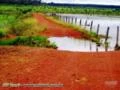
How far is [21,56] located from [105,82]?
279 inches

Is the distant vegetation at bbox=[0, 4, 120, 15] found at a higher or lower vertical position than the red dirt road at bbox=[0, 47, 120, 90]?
lower

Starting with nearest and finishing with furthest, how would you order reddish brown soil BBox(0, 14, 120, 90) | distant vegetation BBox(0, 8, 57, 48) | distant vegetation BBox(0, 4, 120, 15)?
reddish brown soil BBox(0, 14, 120, 90) < distant vegetation BBox(0, 8, 57, 48) < distant vegetation BBox(0, 4, 120, 15)

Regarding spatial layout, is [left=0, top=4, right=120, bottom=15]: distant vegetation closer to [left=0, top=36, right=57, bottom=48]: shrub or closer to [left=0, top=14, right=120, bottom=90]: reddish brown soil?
[left=0, top=36, right=57, bottom=48]: shrub

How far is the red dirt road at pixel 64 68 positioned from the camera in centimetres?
1780

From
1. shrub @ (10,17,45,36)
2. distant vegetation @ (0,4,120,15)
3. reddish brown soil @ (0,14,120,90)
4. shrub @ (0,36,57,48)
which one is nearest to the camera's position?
reddish brown soil @ (0,14,120,90)

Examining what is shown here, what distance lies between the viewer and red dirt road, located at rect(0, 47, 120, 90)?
58.4 ft

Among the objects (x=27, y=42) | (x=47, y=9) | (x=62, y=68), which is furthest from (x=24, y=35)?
(x=47, y=9)

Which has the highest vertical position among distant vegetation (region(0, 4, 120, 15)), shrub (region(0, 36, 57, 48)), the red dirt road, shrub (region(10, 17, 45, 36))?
the red dirt road

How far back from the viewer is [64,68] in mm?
20375

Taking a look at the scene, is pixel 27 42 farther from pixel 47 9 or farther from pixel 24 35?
pixel 47 9

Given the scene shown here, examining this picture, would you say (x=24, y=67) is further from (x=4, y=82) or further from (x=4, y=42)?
(x=4, y=42)

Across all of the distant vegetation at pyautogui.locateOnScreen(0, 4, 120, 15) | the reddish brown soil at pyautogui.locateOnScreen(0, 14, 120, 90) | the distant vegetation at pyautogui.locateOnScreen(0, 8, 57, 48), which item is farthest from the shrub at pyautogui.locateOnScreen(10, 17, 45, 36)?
the distant vegetation at pyautogui.locateOnScreen(0, 4, 120, 15)

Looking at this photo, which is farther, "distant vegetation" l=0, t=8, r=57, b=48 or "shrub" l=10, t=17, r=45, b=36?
"shrub" l=10, t=17, r=45, b=36

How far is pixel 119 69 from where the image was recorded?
2009 cm
